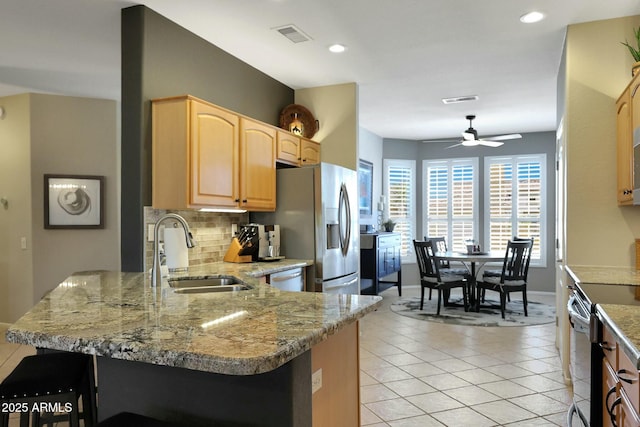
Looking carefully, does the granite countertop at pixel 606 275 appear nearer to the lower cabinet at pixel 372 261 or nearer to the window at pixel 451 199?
the lower cabinet at pixel 372 261

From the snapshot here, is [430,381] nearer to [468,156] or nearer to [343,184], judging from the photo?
[343,184]

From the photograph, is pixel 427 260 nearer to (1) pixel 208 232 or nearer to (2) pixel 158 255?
(1) pixel 208 232

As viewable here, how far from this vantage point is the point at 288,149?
4453 millimetres

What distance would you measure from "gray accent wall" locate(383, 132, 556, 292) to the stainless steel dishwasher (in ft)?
15.4

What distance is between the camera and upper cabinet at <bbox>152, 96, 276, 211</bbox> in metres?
3.15

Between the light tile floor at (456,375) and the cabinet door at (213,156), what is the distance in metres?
1.75

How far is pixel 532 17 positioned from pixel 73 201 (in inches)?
191

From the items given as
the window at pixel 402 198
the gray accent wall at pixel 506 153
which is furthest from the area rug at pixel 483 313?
the window at pixel 402 198

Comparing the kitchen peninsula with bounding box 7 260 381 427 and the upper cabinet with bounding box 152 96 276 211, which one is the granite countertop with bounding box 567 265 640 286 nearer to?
the kitchen peninsula with bounding box 7 260 381 427

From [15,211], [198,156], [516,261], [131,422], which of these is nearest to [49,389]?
[131,422]

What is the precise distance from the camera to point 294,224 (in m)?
4.15

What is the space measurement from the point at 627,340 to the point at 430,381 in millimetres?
2297

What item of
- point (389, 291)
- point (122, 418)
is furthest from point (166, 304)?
point (389, 291)

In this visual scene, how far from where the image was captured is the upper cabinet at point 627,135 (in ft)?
9.05
